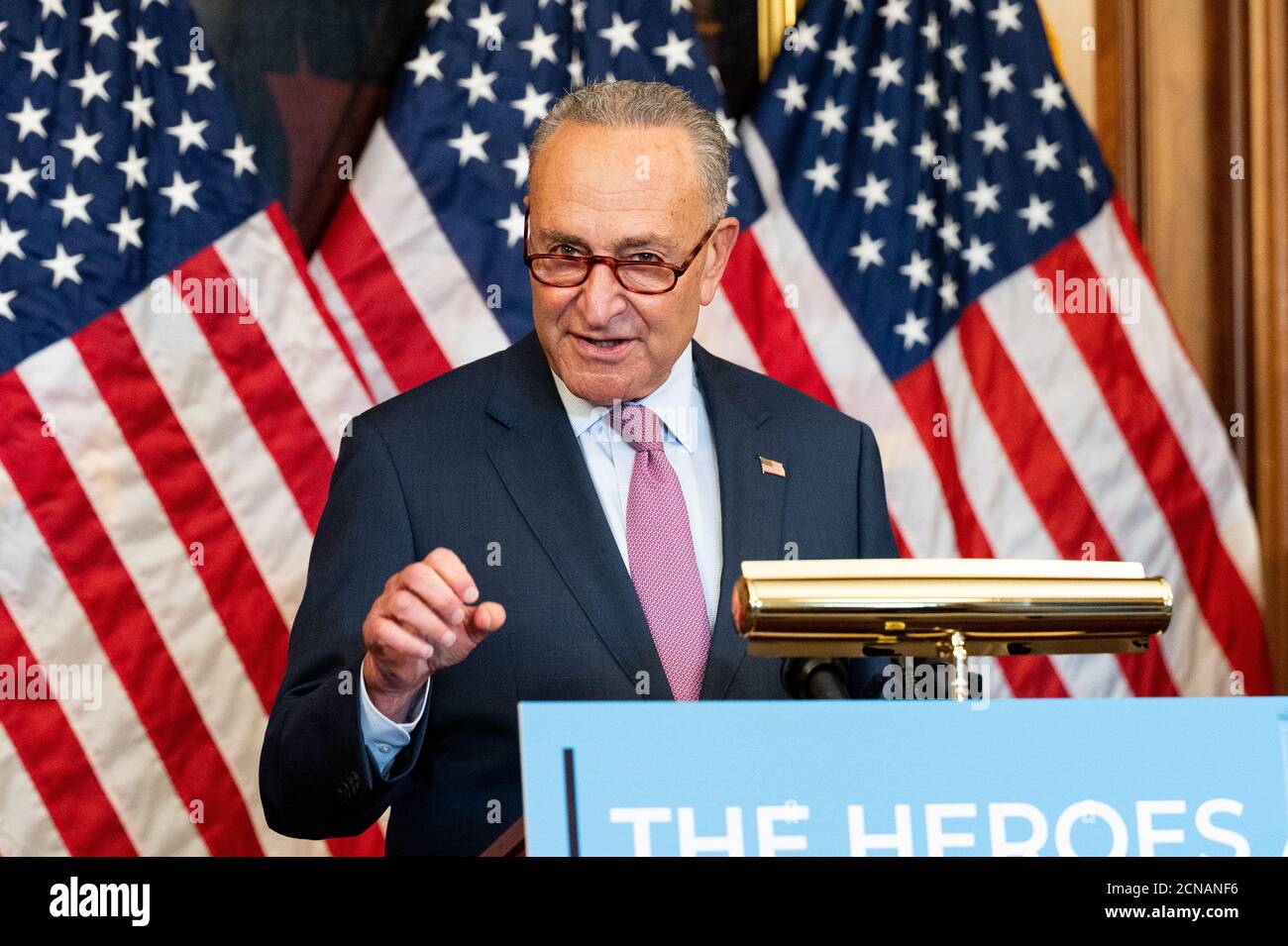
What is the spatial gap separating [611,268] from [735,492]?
1.15 ft

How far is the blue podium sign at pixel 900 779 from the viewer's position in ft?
3.91

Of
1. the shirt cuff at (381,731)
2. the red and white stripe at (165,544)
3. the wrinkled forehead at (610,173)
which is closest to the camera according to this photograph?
the shirt cuff at (381,731)

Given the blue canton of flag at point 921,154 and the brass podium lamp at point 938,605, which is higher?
the blue canton of flag at point 921,154

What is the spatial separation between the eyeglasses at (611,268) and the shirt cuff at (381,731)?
64cm

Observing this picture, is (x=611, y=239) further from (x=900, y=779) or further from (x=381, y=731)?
(x=900, y=779)

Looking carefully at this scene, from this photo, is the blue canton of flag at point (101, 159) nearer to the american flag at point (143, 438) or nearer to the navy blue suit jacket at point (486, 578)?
the american flag at point (143, 438)

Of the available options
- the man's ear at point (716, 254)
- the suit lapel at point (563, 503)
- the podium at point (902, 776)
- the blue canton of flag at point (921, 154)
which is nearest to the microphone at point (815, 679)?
the podium at point (902, 776)

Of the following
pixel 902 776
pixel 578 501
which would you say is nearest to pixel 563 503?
pixel 578 501

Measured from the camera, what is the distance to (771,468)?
2.17m

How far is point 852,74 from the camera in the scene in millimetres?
3730

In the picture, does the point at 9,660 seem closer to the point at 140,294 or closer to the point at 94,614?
the point at 94,614

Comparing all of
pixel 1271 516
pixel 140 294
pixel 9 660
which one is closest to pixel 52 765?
pixel 9 660
